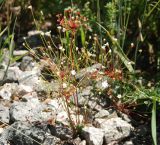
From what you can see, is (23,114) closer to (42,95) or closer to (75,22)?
(42,95)

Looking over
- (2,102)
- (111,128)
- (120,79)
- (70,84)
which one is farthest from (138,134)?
(2,102)

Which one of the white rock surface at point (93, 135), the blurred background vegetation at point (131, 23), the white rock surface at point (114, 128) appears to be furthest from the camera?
the blurred background vegetation at point (131, 23)

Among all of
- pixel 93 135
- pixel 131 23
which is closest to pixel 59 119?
pixel 93 135

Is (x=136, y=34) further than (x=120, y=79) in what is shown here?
Yes

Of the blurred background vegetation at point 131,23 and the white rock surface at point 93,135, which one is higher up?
the blurred background vegetation at point 131,23

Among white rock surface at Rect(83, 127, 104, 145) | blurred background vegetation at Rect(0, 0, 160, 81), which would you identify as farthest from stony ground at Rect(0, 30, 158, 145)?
blurred background vegetation at Rect(0, 0, 160, 81)

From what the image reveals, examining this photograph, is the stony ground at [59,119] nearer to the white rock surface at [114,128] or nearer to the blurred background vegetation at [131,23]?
the white rock surface at [114,128]

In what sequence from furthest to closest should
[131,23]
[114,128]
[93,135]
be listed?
[131,23] < [114,128] < [93,135]

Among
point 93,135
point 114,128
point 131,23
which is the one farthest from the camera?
point 131,23

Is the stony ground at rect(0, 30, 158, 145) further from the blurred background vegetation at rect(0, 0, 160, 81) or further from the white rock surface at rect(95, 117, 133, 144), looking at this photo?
the blurred background vegetation at rect(0, 0, 160, 81)

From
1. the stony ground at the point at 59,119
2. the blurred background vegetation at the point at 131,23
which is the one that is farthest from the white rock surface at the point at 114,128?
the blurred background vegetation at the point at 131,23

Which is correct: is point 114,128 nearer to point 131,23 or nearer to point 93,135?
point 93,135
